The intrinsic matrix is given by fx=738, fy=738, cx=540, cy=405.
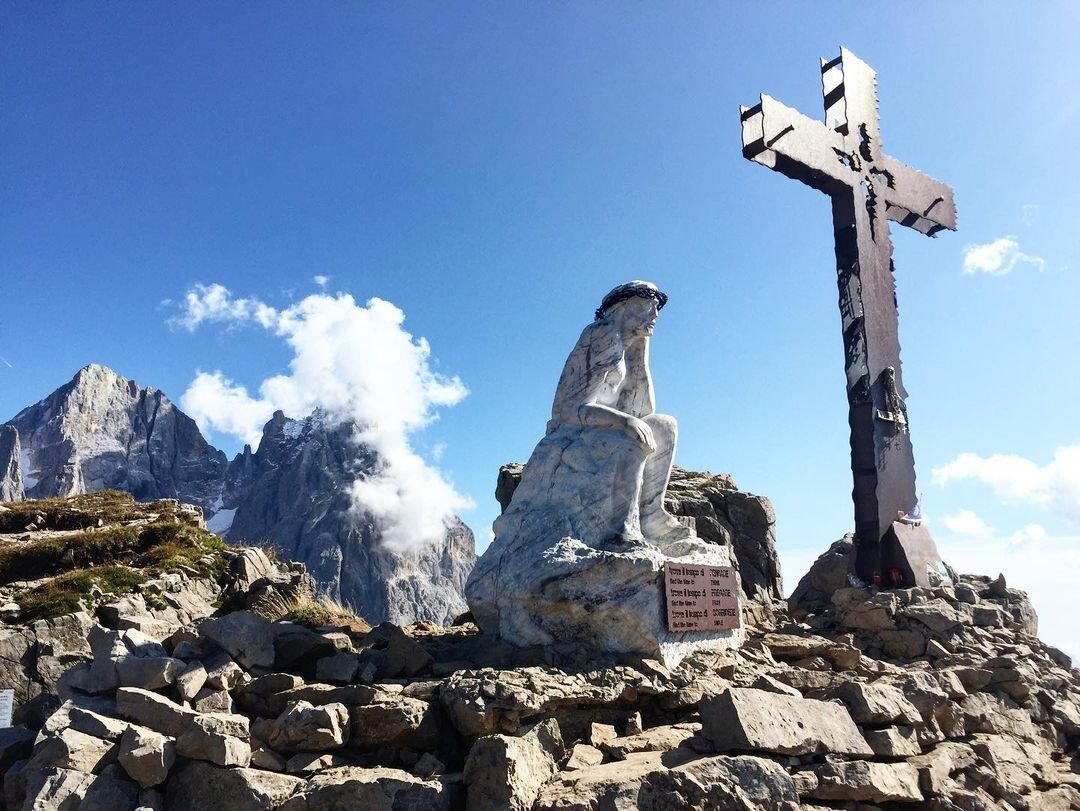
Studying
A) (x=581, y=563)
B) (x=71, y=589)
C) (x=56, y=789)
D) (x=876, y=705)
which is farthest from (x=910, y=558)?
(x=71, y=589)

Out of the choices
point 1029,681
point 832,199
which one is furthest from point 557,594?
point 832,199

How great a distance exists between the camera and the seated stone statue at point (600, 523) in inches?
274

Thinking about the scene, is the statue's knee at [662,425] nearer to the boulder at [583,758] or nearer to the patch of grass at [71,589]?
the boulder at [583,758]

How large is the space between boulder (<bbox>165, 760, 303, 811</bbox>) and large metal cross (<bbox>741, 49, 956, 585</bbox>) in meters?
9.12

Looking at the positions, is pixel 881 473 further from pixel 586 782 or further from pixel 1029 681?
pixel 586 782

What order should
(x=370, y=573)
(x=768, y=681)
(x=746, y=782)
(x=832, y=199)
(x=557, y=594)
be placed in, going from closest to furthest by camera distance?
(x=746, y=782) → (x=768, y=681) → (x=557, y=594) → (x=832, y=199) → (x=370, y=573)

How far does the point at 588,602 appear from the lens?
6898 mm

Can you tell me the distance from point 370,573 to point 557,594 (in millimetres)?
78318

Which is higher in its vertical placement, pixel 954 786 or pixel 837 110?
pixel 837 110

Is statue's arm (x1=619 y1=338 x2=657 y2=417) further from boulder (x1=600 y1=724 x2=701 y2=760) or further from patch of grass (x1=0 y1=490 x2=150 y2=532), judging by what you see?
patch of grass (x1=0 y1=490 x2=150 y2=532)

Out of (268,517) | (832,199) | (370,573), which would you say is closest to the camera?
(832,199)

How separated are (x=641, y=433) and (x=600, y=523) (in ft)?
3.65

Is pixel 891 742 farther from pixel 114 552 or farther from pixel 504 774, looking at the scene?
pixel 114 552

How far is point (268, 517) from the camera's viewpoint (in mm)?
89438
